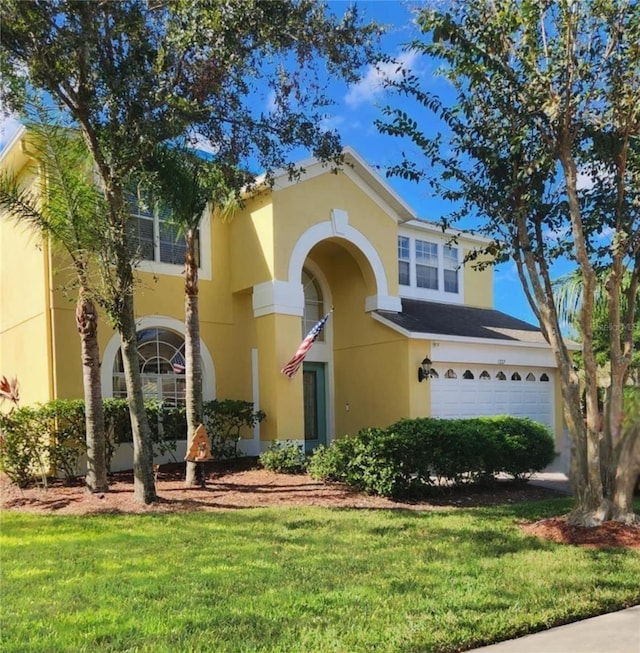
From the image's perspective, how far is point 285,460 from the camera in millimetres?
12602

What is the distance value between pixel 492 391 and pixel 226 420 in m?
7.92

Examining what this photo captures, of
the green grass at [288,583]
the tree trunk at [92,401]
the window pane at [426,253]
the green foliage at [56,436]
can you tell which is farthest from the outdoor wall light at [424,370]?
the tree trunk at [92,401]

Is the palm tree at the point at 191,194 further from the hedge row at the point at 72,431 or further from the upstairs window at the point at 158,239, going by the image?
the upstairs window at the point at 158,239

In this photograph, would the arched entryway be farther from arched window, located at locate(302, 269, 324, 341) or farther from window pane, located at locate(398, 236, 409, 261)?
window pane, located at locate(398, 236, 409, 261)

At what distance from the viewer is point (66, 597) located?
5004 mm

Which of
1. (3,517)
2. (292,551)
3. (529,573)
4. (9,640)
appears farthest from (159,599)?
(3,517)

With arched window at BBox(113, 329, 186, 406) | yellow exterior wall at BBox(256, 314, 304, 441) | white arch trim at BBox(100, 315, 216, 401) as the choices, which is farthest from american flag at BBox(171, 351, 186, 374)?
yellow exterior wall at BBox(256, 314, 304, 441)

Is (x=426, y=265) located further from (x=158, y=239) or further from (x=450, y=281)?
(x=158, y=239)

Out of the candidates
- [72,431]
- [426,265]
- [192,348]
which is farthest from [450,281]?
[72,431]

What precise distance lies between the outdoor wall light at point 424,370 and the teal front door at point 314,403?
3124 millimetres

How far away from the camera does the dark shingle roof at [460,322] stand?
53.1 feet

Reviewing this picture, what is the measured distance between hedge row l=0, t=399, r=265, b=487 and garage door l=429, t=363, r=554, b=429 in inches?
201

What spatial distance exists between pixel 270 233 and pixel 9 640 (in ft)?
36.5

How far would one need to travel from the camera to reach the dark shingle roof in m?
16.2
